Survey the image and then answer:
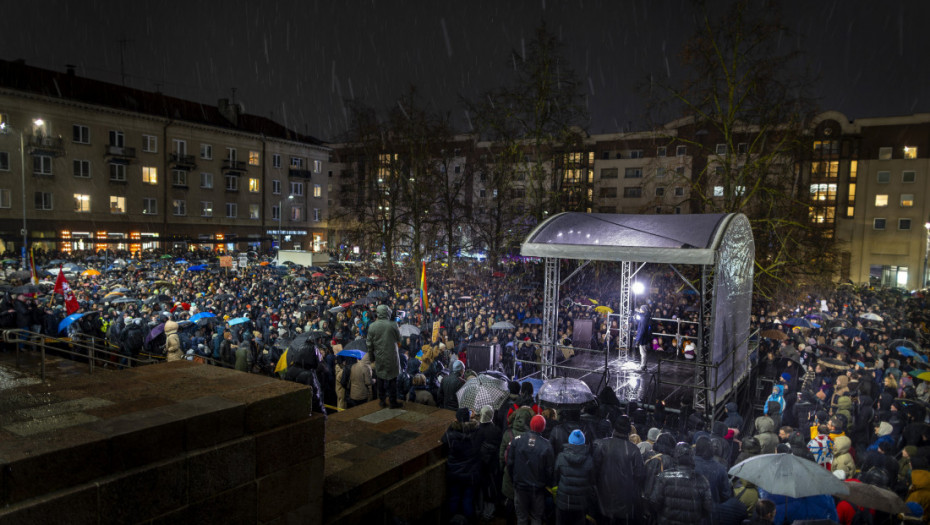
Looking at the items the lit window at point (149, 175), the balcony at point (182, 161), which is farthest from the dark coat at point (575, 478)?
the balcony at point (182, 161)

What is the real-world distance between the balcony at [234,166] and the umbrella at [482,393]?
2063 inches

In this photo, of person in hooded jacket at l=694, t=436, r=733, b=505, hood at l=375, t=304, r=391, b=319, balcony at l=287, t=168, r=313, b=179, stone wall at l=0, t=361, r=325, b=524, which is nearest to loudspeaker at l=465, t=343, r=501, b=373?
hood at l=375, t=304, r=391, b=319

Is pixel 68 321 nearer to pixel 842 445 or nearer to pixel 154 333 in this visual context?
pixel 154 333

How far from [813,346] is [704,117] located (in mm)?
8104

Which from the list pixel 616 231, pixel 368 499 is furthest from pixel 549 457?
pixel 616 231

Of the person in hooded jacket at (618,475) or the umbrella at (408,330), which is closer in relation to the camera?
the person in hooded jacket at (618,475)

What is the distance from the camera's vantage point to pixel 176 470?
419 centimetres

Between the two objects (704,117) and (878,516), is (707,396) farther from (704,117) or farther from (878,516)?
(704,117)

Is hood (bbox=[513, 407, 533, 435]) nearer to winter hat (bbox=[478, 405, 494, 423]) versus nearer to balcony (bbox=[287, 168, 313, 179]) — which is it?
winter hat (bbox=[478, 405, 494, 423])

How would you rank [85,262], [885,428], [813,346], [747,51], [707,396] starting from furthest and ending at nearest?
[85,262] < [747,51] < [813,346] < [707,396] < [885,428]

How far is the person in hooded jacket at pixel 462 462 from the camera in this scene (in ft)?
22.3

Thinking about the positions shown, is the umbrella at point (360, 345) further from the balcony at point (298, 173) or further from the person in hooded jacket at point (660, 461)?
the balcony at point (298, 173)

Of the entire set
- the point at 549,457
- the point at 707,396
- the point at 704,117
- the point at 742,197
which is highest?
the point at 704,117

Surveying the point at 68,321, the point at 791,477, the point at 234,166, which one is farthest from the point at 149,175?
the point at 791,477
